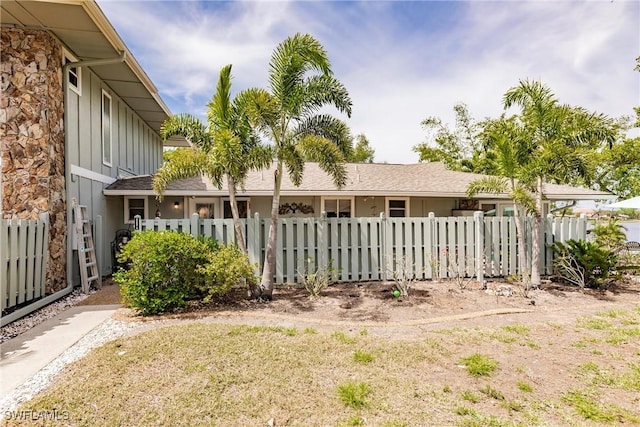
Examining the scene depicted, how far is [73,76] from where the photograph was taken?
24.5 ft

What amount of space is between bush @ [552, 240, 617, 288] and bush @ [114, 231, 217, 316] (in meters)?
7.99

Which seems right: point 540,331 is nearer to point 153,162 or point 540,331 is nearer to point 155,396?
point 155,396

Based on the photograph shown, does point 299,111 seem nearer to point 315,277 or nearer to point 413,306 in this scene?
point 315,277

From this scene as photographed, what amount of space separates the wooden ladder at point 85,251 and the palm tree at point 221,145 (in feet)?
7.10

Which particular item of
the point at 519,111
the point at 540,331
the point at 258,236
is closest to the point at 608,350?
the point at 540,331

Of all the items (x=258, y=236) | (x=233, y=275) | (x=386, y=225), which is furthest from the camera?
(x=386, y=225)

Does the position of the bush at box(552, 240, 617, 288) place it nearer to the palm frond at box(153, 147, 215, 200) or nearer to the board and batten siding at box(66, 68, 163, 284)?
the palm frond at box(153, 147, 215, 200)

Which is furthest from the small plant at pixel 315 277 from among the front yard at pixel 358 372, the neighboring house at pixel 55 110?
the neighboring house at pixel 55 110

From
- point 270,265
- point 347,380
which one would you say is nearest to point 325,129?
point 270,265

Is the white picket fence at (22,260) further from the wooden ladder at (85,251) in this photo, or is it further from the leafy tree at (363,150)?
the leafy tree at (363,150)

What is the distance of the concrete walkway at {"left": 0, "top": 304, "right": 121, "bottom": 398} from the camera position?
3.32m

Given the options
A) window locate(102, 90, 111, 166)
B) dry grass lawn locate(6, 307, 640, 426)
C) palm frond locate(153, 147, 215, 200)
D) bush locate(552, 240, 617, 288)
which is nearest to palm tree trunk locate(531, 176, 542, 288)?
bush locate(552, 240, 617, 288)

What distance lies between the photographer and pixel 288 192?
1042cm

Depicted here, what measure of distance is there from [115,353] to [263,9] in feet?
26.9
